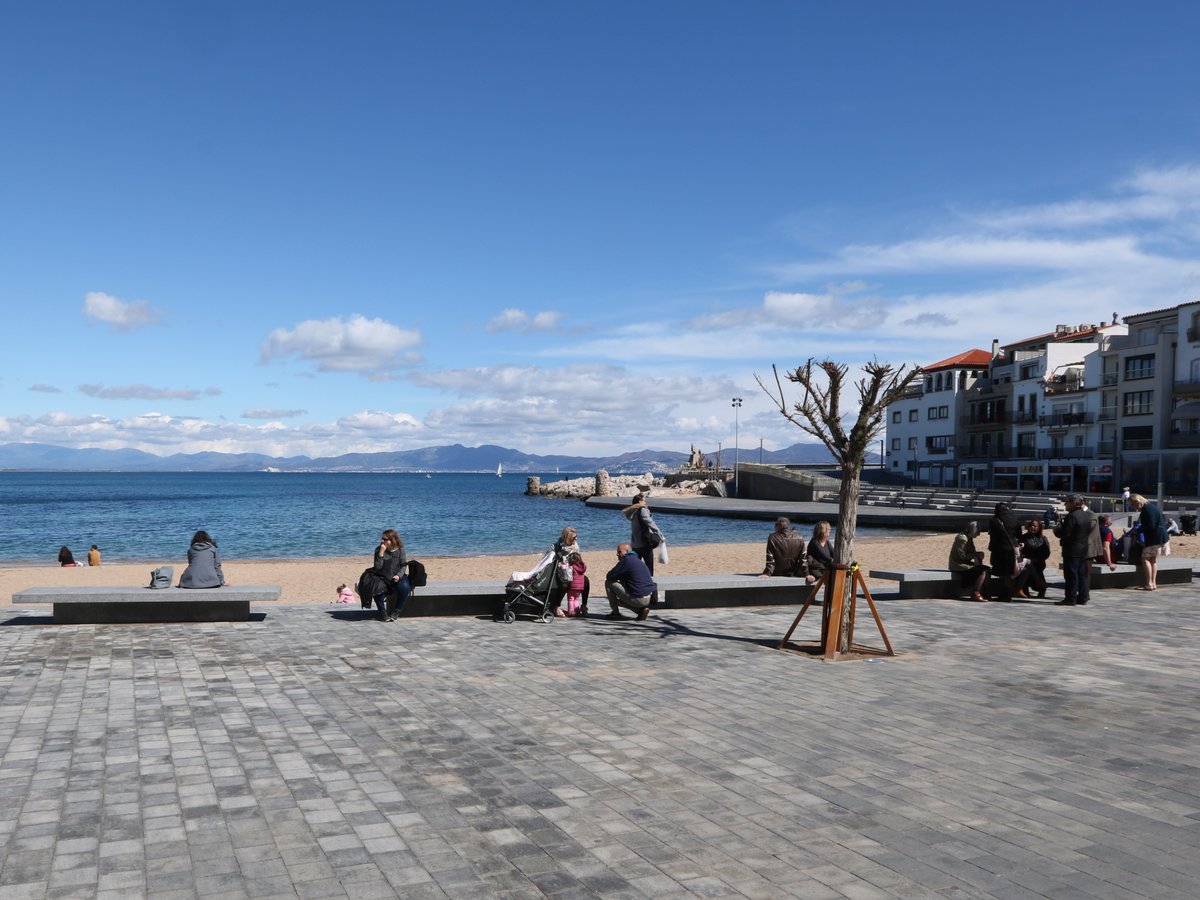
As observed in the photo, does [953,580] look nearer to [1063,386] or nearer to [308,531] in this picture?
[308,531]

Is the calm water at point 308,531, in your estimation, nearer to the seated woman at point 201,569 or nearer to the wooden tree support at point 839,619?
the seated woman at point 201,569

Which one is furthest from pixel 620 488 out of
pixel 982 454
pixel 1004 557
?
pixel 1004 557

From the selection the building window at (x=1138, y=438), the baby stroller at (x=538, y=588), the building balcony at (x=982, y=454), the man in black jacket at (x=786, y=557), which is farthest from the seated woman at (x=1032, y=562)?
the building balcony at (x=982, y=454)

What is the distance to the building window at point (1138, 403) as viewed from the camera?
204ft

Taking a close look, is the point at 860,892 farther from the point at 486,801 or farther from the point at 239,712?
the point at 239,712

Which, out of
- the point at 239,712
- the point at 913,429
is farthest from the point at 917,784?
the point at 913,429

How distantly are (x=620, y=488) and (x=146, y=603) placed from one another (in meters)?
97.8

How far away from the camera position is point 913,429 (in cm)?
8956

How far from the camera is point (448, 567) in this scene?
33938mm

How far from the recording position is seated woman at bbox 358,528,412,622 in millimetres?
13633

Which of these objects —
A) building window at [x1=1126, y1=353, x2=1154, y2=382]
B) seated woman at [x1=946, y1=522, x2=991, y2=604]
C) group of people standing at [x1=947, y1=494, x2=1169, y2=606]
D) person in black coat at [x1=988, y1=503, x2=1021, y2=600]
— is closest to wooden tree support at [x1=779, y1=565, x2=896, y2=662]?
group of people standing at [x1=947, y1=494, x2=1169, y2=606]

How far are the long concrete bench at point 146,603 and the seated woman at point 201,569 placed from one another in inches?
13.3

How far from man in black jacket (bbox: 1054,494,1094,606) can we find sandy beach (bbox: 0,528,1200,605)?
4.64 meters

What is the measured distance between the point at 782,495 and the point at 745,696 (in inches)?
2905
